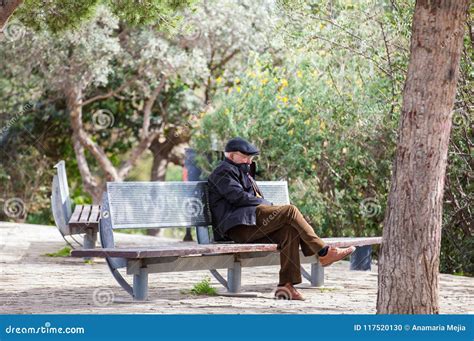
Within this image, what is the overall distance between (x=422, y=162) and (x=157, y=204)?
2.97 meters

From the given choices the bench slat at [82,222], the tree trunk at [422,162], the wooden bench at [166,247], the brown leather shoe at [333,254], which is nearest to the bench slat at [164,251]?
the wooden bench at [166,247]

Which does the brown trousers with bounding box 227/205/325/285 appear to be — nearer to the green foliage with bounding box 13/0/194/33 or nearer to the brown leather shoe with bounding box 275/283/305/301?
the brown leather shoe with bounding box 275/283/305/301

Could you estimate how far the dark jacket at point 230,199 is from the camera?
828 cm

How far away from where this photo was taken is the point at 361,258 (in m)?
10.8

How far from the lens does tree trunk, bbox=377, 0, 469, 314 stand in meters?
6.12

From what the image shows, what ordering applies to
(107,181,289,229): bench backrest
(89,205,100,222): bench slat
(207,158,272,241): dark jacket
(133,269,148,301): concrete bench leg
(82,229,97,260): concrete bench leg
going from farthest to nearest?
1. (82,229,97,260): concrete bench leg
2. (89,205,100,222): bench slat
3. (207,158,272,241): dark jacket
4. (107,181,289,229): bench backrest
5. (133,269,148,301): concrete bench leg

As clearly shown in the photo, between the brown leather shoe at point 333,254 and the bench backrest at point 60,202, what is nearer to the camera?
the brown leather shoe at point 333,254

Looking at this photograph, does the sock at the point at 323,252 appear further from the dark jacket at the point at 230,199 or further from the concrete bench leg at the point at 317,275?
the concrete bench leg at the point at 317,275

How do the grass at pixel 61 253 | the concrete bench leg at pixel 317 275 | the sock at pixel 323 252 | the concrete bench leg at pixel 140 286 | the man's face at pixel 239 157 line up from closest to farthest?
the concrete bench leg at pixel 140 286
the sock at pixel 323 252
the man's face at pixel 239 157
the concrete bench leg at pixel 317 275
the grass at pixel 61 253

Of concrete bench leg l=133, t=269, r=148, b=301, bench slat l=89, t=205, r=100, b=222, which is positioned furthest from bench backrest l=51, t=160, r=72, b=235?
concrete bench leg l=133, t=269, r=148, b=301

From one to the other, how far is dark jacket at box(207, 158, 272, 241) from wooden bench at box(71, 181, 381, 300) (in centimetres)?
23

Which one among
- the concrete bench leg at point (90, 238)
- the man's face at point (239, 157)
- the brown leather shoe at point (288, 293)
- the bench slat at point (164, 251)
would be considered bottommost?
the brown leather shoe at point (288, 293)

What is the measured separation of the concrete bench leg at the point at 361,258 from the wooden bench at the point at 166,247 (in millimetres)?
1499
